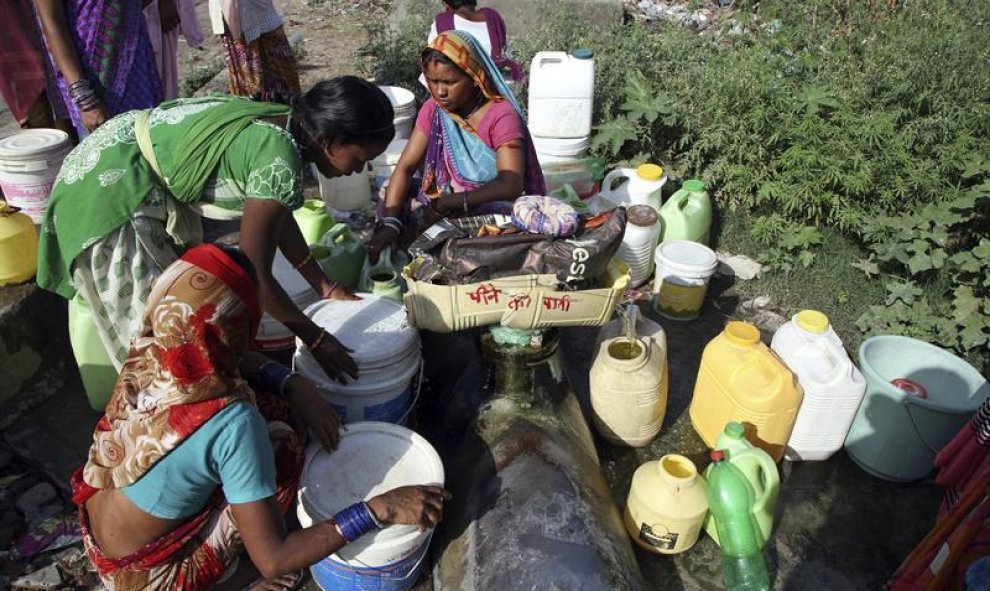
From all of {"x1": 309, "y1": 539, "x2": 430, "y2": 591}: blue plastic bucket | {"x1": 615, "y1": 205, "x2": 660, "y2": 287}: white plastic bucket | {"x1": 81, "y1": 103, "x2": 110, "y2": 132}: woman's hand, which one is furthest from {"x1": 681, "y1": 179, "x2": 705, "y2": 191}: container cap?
{"x1": 81, "y1": 103, "x2": 110, "y2": 132}: woman's hand

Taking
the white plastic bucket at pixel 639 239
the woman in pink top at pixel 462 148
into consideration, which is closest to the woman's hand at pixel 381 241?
the woman in pink top at pixel 462 148

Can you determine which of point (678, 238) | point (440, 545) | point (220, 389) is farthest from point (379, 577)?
point (678, 238)

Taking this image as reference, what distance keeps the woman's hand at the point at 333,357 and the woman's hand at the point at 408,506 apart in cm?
60

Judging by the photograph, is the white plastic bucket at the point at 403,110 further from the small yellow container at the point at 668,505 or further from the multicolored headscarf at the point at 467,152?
the small yellow container at the point at 668,505

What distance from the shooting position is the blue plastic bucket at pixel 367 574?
2213mm

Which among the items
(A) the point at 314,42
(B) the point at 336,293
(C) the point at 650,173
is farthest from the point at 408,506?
(A) the point at 314,42

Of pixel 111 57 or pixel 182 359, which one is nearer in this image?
pixel 182 359

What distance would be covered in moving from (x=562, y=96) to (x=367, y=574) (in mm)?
3333

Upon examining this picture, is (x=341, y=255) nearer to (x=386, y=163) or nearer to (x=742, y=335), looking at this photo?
(x=386, y=163)

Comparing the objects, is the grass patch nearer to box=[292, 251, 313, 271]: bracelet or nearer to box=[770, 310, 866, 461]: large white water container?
box=[770, 310, 866, 461]: large white water container

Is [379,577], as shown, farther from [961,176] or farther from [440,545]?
[961,176]

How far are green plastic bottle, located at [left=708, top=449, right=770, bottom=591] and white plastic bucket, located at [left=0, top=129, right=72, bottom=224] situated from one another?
334 centimetres

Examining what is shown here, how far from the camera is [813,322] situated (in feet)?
9.78

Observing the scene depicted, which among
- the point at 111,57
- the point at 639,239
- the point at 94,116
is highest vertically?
the point at 111,57
